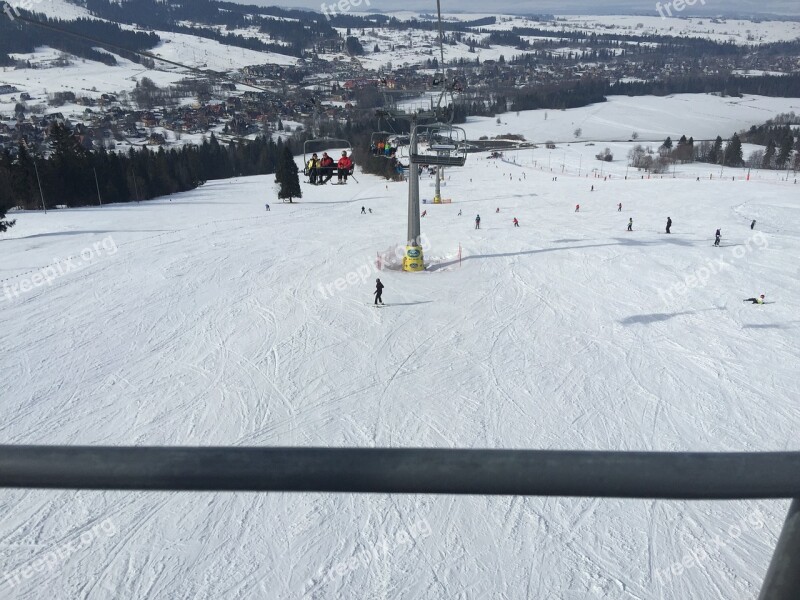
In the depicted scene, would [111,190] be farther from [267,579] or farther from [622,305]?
[267,579]

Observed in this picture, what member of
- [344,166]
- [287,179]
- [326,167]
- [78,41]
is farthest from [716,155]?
[78,41]

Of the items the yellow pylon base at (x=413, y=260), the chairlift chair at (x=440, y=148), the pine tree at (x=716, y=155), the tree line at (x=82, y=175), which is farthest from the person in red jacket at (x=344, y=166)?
the pine tree at (x=716, y=155)

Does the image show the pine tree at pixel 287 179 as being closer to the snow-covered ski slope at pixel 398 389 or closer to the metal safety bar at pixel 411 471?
the snow-covered ski slope at pixel 398 389

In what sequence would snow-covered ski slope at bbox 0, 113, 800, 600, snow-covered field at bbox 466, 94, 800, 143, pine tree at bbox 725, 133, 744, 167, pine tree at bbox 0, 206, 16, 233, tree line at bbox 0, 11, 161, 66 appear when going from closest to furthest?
snow-covered ski slope at bbox 0, 113, 800, 600, pine tree at bbox 0, 206, 16, 233, pine tree at bbox 725, 133, 744, 167, snow-covered field at bbox 466, 94, 800, 143, tree line at bbox 0, 11, 161, 66

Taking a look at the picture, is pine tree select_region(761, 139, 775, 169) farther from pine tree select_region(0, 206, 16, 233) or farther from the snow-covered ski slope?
pine tree select_region(0, 206, 16, 233)

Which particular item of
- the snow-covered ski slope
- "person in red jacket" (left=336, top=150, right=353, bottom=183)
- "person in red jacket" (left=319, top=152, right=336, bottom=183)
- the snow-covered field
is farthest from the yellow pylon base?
the snow-covered field

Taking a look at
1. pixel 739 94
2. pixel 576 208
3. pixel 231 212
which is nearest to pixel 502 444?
pixel 576 208

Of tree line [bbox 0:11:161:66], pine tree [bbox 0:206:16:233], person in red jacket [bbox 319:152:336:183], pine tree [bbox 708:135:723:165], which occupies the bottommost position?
pine tree [bbox 708:135:723:165]

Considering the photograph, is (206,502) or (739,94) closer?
(206,502)

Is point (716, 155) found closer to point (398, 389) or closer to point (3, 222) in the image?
point (398, 389)
